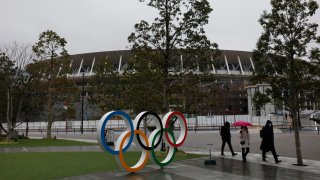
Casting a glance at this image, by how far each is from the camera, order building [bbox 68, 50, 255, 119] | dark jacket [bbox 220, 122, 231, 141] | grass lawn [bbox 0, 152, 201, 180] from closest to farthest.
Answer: grass lawn [bbox 0, 152, 201, 180] → dark jacket [bbox 220, 122, 231, 141] → building [bbox 68, 50, 255, 119]

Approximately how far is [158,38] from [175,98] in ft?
11.0

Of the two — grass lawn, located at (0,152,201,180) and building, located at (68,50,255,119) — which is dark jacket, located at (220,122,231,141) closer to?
grass lawn, located at (0,152,201,180)

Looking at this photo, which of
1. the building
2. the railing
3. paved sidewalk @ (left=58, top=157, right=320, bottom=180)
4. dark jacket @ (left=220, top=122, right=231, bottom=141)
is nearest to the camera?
paved sidewalk @ (left=58, top=157, right=320, bottom=180)

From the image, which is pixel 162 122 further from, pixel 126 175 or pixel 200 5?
pixel 200 5

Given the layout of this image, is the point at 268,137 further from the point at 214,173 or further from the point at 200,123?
the point at 200,123

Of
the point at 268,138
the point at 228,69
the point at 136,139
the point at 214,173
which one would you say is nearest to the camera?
the point at 214,173

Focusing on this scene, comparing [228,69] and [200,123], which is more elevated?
[228,69]

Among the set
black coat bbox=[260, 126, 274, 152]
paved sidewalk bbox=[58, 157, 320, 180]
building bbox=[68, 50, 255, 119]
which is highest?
building bbox=[68, 50, 255, 119]

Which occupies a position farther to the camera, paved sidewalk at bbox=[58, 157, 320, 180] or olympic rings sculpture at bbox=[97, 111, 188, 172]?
olympic rings sculpture at bbox=[97, 111, 188, 172]

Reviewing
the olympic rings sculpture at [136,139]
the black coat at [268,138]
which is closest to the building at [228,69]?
the black coat at [268,138]

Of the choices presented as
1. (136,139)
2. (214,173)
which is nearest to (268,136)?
(214,173)

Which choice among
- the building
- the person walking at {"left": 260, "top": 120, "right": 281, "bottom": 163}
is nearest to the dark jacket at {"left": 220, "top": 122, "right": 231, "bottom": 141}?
the person walking at {"left": 260, "top": 120, "right": 281, "bottom": 163}

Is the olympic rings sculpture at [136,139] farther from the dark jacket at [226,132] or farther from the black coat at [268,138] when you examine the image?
the dark jacket at [226,132]

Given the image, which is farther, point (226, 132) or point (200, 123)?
point (200, 123)
